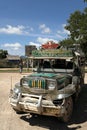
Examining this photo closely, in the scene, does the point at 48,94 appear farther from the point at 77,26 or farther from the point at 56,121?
the point at 77,26

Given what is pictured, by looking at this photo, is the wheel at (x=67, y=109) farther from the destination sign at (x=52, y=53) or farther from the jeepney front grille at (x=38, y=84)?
the destination sign at (x=52, y=53)

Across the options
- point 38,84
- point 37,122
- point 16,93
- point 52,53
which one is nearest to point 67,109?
point 37,122

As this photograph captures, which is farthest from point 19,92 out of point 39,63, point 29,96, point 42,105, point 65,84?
point 39,63

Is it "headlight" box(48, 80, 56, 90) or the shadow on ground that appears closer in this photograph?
the shadow on ground

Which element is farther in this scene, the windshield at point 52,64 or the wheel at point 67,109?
the windshield at point 52,64

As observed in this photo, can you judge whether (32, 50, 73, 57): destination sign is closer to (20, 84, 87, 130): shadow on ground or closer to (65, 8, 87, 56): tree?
(20, 84, 87, 130): shadow on ground

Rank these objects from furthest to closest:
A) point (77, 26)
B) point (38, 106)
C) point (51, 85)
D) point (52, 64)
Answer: point (77, 26) → point (52, 64) → point (51, 85) → point (38, 106)

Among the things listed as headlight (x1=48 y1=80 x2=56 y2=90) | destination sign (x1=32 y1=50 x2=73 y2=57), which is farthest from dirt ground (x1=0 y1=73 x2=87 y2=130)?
destination sign (x1=32 y1=50 x2=73 y2=57)

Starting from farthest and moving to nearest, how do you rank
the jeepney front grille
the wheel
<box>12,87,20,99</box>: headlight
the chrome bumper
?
<box>12,87,20,99</box>: headlight → the jeepney front grille → the wheel → the chrome bumper

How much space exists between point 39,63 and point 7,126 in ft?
12.6

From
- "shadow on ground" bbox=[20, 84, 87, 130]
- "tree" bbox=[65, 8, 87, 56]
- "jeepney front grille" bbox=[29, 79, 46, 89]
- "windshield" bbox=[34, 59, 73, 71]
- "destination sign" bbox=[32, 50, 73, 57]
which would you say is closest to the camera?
"shadow on ground" bbox=[20, 84, 87, 130]

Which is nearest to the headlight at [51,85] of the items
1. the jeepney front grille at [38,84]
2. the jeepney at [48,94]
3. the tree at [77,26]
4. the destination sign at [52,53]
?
the jeepney at [48,94]

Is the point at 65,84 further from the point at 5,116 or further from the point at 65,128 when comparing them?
the point at 5,116

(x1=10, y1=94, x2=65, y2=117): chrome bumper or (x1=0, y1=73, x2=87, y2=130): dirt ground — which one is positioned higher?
(x1=10, y1=94, x2=65, y2=117): chrome bumper
